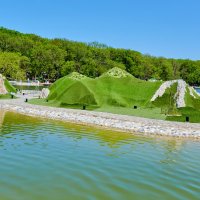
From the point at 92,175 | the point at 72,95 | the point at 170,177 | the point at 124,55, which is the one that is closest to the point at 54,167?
the point at 92,175

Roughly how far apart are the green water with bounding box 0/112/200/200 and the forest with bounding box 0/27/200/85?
3375 inches

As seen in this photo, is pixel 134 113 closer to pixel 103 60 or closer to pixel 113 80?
pixel 113 80

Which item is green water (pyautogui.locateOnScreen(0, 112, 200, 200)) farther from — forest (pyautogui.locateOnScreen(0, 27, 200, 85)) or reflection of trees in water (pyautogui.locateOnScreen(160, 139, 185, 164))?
forest (pyautogui.locateOnScreen(0, 27, 200, 85))

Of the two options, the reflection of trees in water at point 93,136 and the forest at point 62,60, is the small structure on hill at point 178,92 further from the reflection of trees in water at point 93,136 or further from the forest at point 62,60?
the forest at point 62,60

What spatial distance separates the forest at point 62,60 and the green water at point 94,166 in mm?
85713

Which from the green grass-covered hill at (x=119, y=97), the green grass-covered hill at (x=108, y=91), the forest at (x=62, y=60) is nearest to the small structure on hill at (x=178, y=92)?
the green grass-covered hill at (x=119, y=97)

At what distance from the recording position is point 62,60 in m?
127

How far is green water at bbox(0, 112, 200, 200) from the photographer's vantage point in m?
12.9

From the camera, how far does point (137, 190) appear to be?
13.5 metres

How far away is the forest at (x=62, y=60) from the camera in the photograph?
383 feet

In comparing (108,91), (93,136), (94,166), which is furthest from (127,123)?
(94,166)

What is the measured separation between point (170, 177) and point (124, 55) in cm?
13382

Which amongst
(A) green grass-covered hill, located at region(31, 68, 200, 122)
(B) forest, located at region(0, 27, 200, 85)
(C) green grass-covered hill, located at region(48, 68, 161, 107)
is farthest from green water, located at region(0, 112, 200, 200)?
(B) forest, located at region(0, 27, 200, 85)

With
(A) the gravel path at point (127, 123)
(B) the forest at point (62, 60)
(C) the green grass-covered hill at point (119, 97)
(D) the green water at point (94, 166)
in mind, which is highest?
(B) the forest at point (62, 60)
